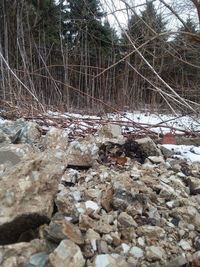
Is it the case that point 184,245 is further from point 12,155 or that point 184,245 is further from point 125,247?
point 12,155

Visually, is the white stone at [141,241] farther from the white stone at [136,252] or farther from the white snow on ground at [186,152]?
the white snow on ground at [186,152]

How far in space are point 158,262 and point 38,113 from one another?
2.33 meters

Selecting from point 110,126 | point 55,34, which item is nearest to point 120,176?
point 110,126

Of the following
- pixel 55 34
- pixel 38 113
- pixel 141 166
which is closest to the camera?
pixel 141 166

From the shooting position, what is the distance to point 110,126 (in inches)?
91.2

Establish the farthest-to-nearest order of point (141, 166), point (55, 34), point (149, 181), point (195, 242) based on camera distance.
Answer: point (55, 34) → point (141, 166) → point (149, 181) → point (195, 242)

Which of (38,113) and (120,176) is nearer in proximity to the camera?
(120,176)

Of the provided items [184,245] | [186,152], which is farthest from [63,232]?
[186,152]

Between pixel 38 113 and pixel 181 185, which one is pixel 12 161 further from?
pixel 38 113

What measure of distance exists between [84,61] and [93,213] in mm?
7295

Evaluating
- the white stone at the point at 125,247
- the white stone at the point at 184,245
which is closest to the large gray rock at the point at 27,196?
the white stone at the point at 125,247

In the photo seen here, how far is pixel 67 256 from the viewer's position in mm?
1075

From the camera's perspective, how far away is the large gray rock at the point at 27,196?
1213 mm

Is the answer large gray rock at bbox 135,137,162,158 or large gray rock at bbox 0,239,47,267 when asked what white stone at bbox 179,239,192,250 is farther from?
large gray rock at bbox 135,137,162,158
